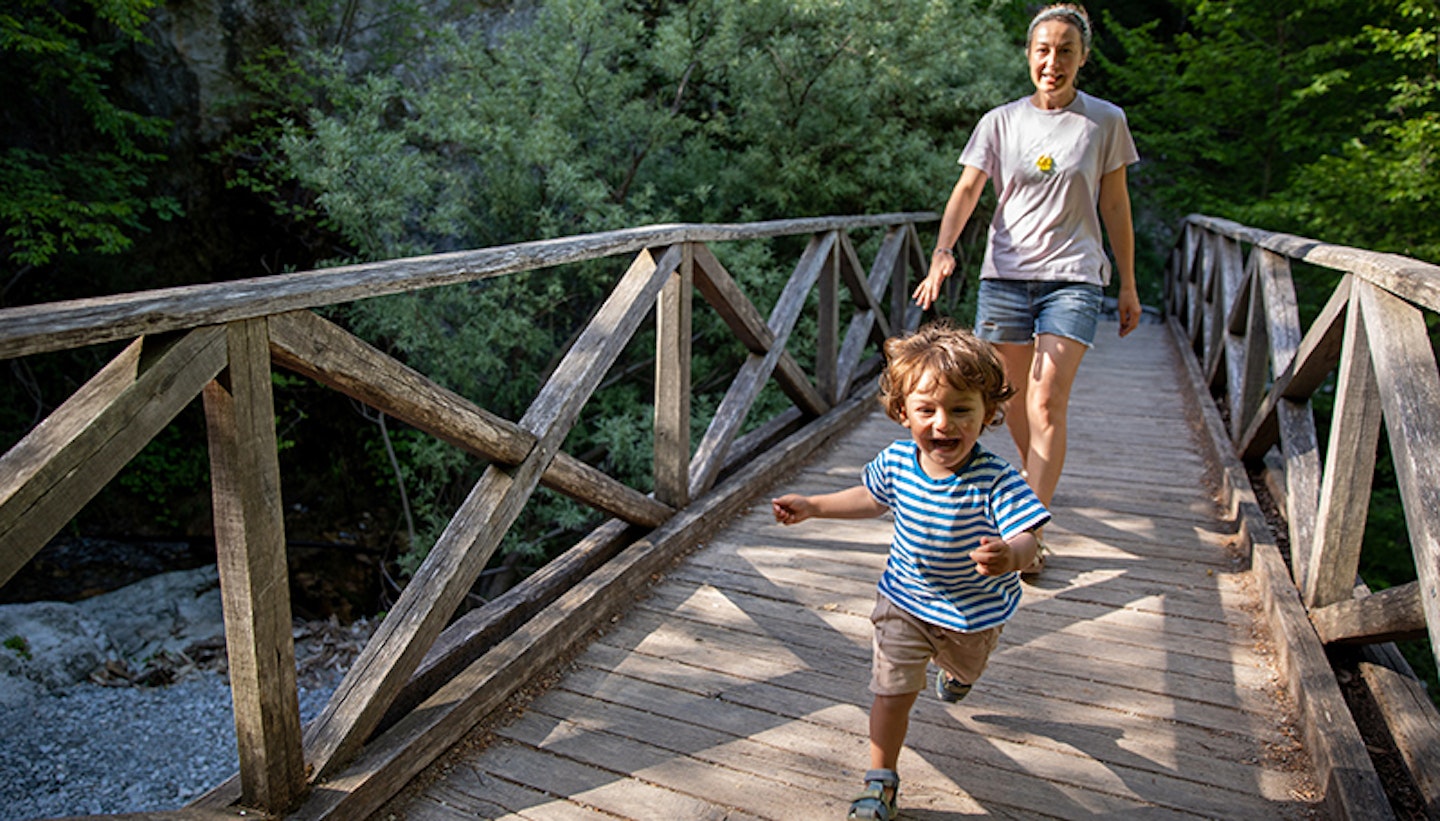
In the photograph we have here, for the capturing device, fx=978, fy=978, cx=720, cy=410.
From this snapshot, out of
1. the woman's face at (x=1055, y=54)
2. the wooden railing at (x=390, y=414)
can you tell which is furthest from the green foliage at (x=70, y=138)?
the woman's face at (x=1055, y=54)

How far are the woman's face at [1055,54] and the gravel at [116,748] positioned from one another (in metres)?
4.59

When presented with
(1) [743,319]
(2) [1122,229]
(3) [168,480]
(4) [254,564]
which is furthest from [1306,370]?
(3) [168,480]

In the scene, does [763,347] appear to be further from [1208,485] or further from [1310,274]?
[1310,274]

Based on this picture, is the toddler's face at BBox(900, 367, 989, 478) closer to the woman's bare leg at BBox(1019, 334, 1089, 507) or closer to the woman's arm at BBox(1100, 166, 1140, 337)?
the woman's bare leg at BBox(1019, 334, 1089, 507)

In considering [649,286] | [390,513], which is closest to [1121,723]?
[649,286]

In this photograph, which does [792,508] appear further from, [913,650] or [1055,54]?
[1055,54]

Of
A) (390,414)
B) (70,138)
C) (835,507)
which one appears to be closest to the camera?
(835,507)

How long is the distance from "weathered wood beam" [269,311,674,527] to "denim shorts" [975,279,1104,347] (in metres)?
1.35

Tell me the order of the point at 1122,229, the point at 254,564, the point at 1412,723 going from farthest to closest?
the point at 1122,229 < the point at 1412,723 < the point at 254,564

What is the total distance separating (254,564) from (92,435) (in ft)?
1.33

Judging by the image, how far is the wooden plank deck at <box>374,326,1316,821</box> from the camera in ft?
6.67

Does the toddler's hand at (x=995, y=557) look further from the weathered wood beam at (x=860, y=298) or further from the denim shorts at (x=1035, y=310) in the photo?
the weathered wood beam at (x=860, y=298)

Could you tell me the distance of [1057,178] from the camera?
2.97 metres

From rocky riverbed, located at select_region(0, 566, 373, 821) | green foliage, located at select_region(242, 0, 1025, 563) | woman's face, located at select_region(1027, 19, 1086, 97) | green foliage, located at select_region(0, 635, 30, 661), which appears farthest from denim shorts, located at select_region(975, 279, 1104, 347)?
green foliage, located at select_region(0, 635, 30, 661)
